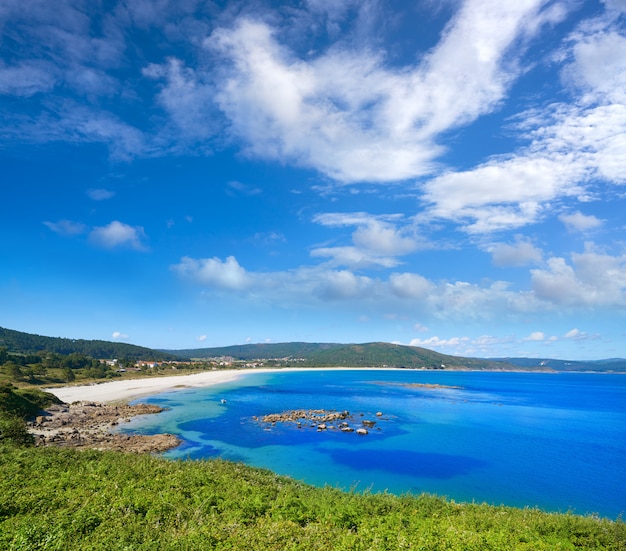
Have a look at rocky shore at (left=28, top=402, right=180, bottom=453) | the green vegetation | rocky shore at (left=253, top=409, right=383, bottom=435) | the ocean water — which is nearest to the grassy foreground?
the ocean water

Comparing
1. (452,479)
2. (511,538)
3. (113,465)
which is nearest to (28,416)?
(113,465)

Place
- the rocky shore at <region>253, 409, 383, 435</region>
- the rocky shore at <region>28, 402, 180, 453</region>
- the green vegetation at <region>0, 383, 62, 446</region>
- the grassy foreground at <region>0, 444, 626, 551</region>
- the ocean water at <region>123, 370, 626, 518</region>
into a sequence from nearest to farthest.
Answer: the grassy foreground at <region>0, 444, 626, 551</region> → the green vegetation at <region>0, 383, 62, 446</region> → the ocean water at <region>123, 370, 626, 518</region> → the rocky shore at <region>28, 402, 180, 453</region> → the rocky shore at <region>253, 409, 383, 435</region>

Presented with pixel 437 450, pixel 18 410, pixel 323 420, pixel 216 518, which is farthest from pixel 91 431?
pixel 437 450

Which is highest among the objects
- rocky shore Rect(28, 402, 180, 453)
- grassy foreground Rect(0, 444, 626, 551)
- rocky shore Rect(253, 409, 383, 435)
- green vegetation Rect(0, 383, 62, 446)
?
grassy foreground Rect(0, 444, 626, 551)

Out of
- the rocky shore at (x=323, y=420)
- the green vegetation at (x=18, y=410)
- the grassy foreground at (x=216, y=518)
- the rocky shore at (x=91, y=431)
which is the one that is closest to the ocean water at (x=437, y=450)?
the rocky shore at (x=323, y=420)

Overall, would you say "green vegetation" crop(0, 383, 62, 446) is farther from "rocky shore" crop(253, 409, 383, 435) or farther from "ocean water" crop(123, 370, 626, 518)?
"rocky shore" crop(253, 409, 383, 435)

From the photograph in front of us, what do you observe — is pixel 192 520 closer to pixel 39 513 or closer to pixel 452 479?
pixel 39 513

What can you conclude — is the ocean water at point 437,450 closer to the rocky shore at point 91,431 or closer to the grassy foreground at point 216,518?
the rocky shore at point 91,431

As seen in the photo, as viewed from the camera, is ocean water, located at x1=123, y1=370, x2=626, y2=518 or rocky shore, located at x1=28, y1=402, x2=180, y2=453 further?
rocky shore, located at x1=28, y1=402, x2=180, y2=453
